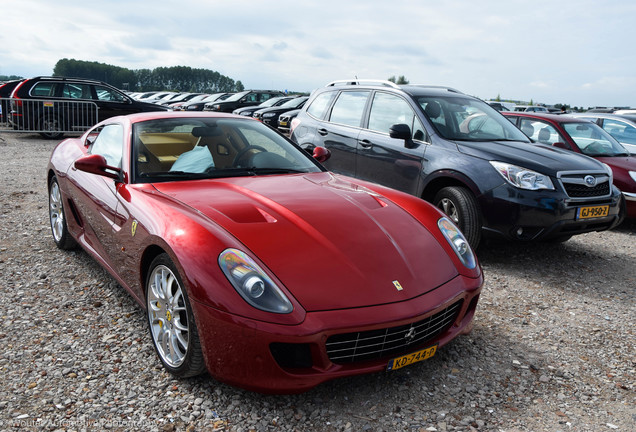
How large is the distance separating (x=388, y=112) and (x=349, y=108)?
67 cm

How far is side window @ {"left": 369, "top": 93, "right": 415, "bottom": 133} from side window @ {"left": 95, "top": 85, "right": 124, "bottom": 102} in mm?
11600

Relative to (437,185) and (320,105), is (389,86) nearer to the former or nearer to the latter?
(320,105)

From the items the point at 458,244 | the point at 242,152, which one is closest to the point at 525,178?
the point at 458,244

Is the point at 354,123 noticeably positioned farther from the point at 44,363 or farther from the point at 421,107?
the point at 44,363

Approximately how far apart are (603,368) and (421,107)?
11.3ft

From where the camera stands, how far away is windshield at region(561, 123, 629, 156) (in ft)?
24.2

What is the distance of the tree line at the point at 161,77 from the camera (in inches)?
4082

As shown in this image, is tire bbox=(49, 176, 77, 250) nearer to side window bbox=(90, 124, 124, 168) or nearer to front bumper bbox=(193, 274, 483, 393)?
side window bbox=(90, 124, 124, 168)

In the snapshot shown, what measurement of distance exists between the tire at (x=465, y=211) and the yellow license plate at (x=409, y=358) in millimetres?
2423

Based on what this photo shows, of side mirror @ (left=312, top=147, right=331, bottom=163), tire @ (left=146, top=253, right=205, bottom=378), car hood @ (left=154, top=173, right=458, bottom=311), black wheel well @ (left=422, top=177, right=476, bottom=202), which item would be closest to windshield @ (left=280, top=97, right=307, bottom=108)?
black wheel well @ (left=422, top=177, right=476, bottom=202)

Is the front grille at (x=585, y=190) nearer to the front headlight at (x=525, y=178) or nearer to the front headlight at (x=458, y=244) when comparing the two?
the front headlight at (x=525, y=178)

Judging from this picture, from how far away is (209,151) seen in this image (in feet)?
12.5

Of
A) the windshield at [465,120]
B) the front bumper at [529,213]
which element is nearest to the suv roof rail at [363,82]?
the windshield at [465,120]

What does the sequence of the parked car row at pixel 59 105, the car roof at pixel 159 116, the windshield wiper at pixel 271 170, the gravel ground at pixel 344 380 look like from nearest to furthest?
the gravel ground at pixel 344 380, the windshield wiper at pixel 271 170, the car roof at pixel 159 116, the parked car row at pixel 59 105
